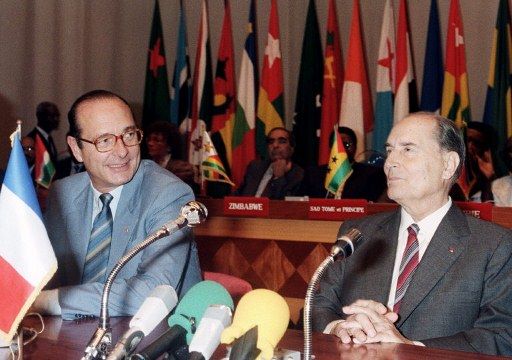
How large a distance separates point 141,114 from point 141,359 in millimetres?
8085

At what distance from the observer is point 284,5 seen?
9.51 metres

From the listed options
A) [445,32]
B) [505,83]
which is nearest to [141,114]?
[445,32]

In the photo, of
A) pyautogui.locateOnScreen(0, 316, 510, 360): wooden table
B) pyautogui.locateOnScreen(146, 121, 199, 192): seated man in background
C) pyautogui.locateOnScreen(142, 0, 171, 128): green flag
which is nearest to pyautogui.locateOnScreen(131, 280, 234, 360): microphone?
pyautogui.locateOnScreen(0, 316, 510, 360): wooden table

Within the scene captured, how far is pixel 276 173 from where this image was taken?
7.01 m

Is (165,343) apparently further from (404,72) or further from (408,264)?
(404,72)

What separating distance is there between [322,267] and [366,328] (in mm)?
573

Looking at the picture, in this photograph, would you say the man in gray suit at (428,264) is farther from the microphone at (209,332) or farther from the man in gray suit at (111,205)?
the microphone at (209,332)

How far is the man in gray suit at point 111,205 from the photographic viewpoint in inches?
113

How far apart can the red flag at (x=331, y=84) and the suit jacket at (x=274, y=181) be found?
919 millimetres

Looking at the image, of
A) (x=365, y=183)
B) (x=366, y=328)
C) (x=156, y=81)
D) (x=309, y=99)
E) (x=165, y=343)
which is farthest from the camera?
(x=156, y=81)

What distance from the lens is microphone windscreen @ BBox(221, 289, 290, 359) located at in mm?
1496

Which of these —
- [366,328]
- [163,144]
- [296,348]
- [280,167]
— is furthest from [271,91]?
[296,348]

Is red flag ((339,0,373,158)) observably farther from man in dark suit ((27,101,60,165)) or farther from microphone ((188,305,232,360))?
microphone ((188,305,232,360))

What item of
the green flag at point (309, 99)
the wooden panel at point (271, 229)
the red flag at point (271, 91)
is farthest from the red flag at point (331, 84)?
the wooden panel at point (271, 229)
